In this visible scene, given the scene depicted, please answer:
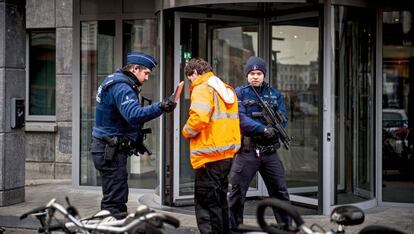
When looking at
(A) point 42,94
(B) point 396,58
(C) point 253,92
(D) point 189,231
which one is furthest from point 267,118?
(A) point 42,94

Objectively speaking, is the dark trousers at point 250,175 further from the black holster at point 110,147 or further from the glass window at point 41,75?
the glass window at point 41,75

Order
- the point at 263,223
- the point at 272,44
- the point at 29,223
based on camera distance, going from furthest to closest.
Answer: the point at 272,44
the point at 29,223
the point at 263,223

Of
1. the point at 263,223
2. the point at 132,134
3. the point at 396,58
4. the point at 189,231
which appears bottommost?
the point at 189,231

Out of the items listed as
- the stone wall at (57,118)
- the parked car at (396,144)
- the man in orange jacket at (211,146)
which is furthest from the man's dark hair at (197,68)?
the stone wall at (57,118)

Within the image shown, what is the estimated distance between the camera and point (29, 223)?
877cm

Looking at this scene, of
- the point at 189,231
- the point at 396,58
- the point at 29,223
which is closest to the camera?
the point at 189,231

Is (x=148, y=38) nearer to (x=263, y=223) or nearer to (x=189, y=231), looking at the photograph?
(x=189, y=231)

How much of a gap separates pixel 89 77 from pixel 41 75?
2.82 metres

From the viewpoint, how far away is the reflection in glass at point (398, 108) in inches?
419

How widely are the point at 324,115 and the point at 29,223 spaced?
402cm

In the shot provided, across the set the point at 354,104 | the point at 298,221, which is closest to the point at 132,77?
the point at 298,221

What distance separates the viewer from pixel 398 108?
13031 mm

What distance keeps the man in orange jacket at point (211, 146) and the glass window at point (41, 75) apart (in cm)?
776

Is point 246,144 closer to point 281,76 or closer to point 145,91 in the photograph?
point 281,76
